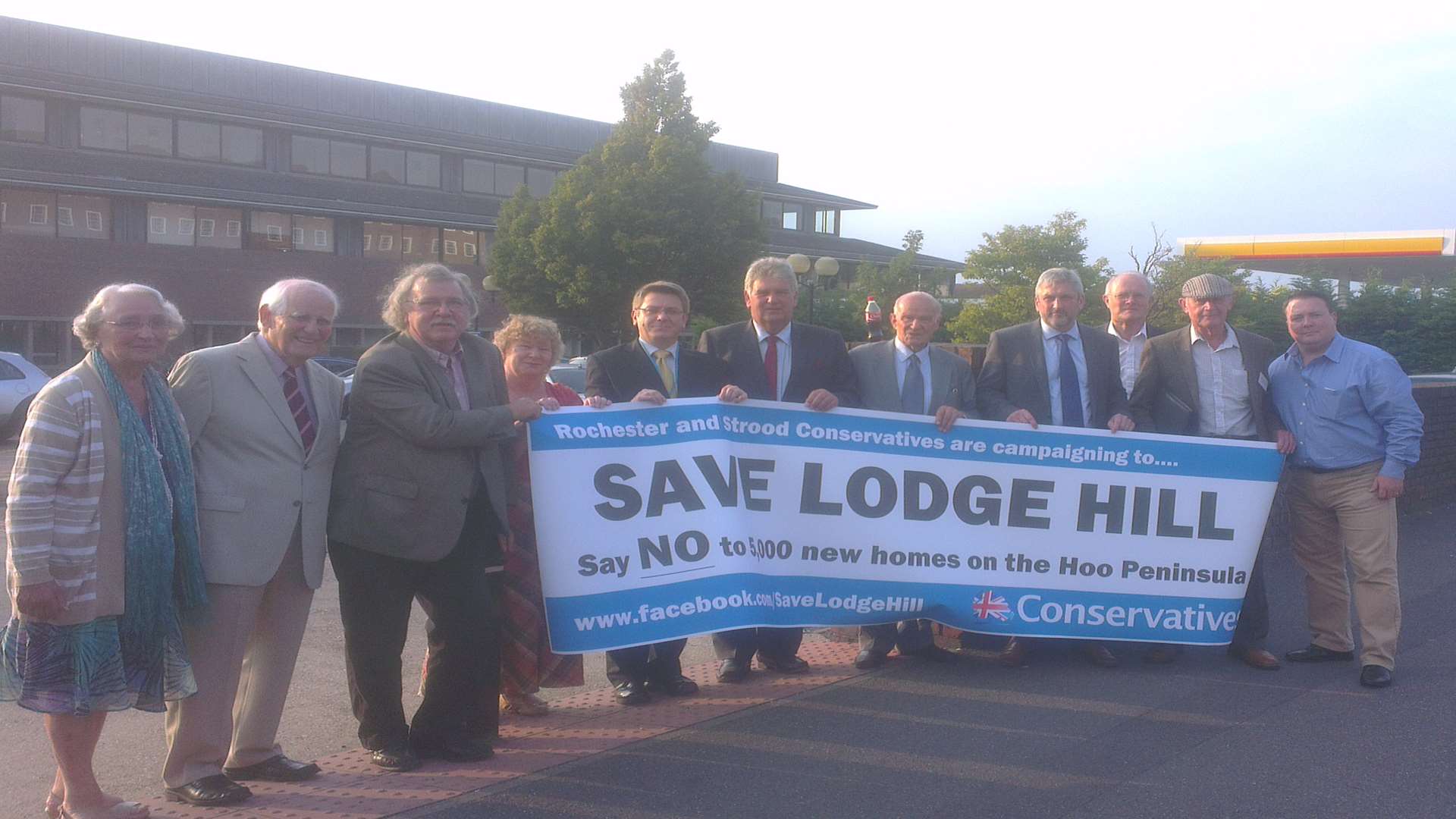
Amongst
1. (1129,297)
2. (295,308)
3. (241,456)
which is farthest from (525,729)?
(1129,297)

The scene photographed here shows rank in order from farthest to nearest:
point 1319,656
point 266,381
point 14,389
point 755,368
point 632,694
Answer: point 14,389, point 1319,656, point 755,368, point 632,694, point 266,381

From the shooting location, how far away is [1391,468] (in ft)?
19.3

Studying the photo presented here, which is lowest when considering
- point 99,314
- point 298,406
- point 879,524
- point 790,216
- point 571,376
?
point 879,524

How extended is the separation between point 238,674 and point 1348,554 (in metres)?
5.38

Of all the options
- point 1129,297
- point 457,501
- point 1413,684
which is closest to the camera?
point 457,501

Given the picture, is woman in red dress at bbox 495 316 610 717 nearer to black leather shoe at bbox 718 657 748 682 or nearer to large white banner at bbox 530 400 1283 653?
large white banner at bbox 530 400 1283 653

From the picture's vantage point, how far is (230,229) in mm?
38688

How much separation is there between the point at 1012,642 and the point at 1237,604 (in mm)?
1170

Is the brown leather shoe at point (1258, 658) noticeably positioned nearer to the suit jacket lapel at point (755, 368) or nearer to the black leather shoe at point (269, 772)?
the suit jacket lapel at point (755, 368)

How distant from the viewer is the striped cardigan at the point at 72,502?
142 inches

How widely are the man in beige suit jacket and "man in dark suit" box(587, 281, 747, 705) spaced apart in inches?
59.6

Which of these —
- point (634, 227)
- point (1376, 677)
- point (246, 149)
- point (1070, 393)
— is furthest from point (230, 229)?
point (1376, 677)

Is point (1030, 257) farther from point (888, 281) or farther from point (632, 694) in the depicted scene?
point (632, 694)

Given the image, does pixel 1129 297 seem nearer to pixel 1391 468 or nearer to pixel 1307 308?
pixel 1307 308
